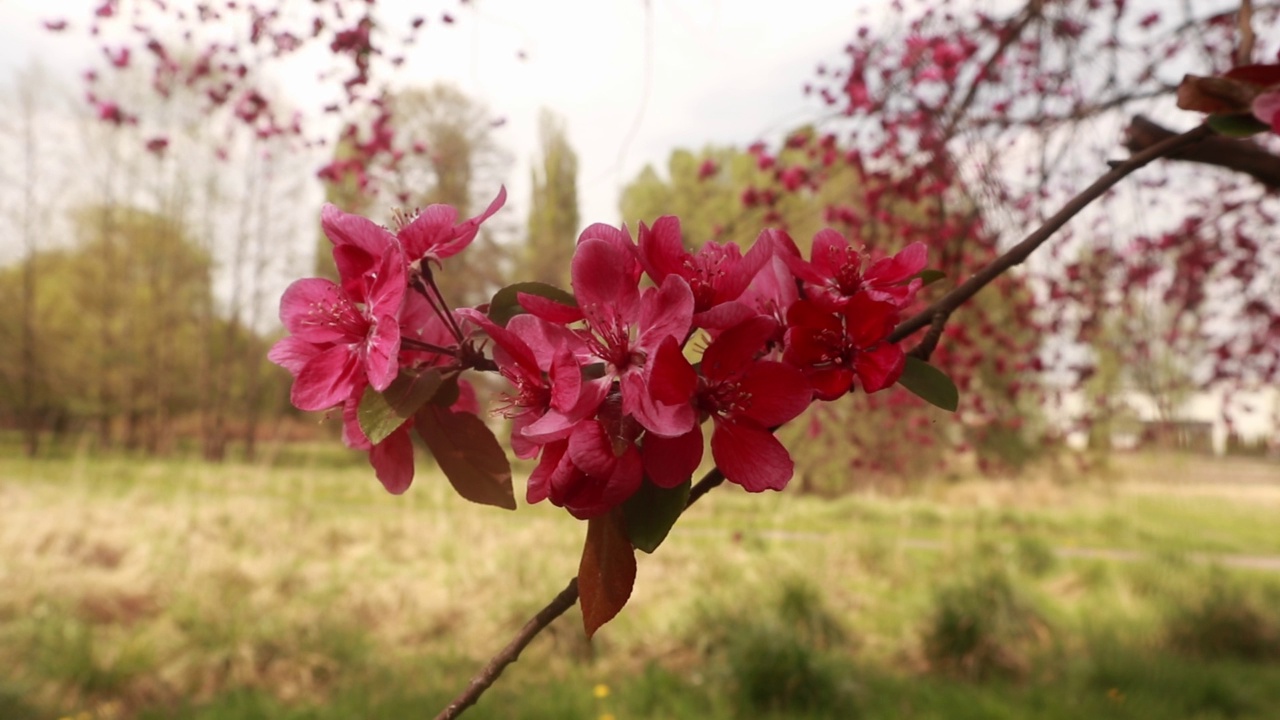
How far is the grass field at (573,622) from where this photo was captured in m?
3.70

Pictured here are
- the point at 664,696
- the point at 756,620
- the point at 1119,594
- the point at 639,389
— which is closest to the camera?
the point at 639,389

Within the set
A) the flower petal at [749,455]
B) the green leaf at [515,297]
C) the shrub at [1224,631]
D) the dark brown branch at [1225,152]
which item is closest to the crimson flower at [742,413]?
the flower petal at [749,455]

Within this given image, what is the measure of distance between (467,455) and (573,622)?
13.7ft

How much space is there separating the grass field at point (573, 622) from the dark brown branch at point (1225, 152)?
8.12 ft

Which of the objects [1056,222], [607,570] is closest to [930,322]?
[1056,222]

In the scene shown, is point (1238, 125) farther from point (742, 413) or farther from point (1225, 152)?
point (1225, 152)

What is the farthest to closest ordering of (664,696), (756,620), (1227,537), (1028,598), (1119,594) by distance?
(1227,537)
(1119,594)
(1028,598)
(756,620)
(664,696)

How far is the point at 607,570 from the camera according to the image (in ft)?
1.73

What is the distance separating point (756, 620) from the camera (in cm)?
425

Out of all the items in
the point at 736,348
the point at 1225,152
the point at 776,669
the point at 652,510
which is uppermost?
the point at 1225,152

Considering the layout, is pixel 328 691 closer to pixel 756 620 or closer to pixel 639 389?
pixel 756 620

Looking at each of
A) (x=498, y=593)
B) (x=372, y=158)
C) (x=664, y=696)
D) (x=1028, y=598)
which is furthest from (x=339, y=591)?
(x=1028, y=598)

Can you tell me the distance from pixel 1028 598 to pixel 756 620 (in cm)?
182

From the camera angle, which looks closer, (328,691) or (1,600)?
(328,691)
